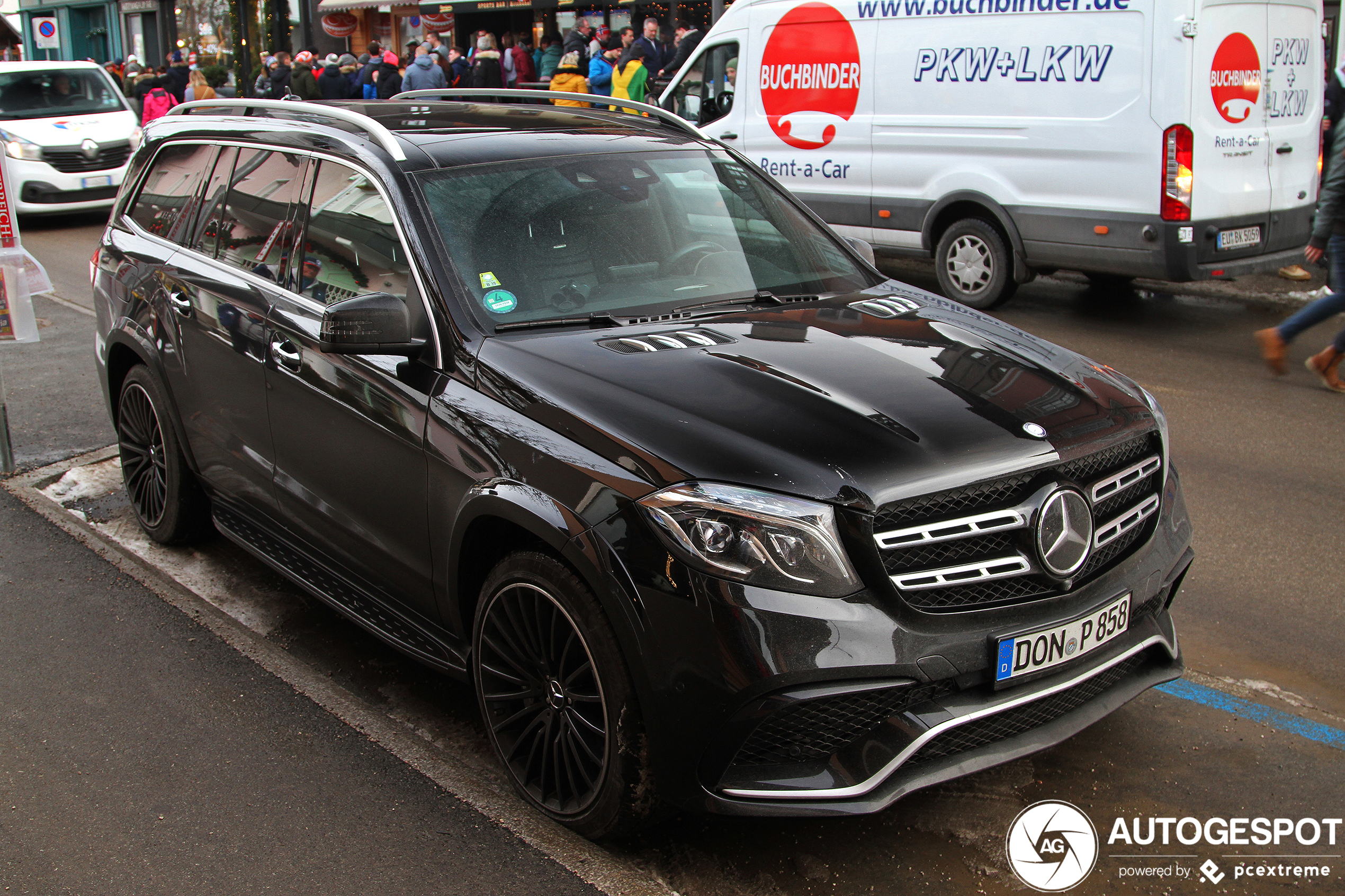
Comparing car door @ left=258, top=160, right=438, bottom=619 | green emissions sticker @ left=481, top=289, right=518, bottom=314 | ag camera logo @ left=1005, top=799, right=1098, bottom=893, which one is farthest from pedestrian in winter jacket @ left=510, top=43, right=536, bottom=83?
ag camera logo @ left=1005, top=799, right=1098, bottom=893

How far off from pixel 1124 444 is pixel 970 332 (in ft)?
2.14

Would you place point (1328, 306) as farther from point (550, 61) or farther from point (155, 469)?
point (550, 61)

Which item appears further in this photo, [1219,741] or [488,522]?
[1219,741]

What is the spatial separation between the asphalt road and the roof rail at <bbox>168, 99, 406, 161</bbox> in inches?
68.1

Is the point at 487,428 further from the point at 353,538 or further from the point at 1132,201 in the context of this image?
the point at 1132,201

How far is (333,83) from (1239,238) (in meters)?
17.0

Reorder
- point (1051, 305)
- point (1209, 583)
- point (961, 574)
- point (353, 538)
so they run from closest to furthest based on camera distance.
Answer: point (961, 574), point (353, 538), point (1209, 583), point (1051, 305)

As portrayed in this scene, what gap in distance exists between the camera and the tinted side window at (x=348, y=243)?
369 cm

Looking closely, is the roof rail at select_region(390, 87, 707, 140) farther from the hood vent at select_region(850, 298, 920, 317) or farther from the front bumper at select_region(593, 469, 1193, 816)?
the front bumper at select_region(593, 469, 1193, 816)

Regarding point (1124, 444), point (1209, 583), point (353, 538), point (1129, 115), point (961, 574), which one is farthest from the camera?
point (1129, 115)

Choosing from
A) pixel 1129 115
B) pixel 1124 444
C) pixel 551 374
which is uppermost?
pixel 1129 115

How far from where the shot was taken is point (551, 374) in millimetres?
3191

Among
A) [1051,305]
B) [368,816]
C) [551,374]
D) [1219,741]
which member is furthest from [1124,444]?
[1051,305]

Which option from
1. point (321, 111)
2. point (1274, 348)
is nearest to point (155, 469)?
Answer: point (321, 111)
